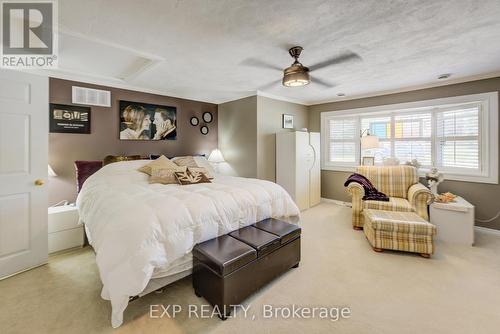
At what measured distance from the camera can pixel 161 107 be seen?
404cm

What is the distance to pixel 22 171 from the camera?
→ 220 cm

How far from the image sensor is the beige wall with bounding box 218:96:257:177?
4.29 meters

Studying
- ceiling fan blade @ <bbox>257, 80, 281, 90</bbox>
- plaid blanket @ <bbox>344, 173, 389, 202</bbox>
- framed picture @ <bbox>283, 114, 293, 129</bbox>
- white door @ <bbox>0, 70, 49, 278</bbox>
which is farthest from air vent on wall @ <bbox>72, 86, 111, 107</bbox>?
plaid blanket @ <bbox>344, 173, 389, 202</bbox>

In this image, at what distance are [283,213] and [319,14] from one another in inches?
79.4

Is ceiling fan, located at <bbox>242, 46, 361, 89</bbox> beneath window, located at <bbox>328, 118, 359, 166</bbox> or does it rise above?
above

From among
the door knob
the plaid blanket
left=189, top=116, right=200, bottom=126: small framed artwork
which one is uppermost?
left=189, top=116, right=200, bottom=126: small framed artwork

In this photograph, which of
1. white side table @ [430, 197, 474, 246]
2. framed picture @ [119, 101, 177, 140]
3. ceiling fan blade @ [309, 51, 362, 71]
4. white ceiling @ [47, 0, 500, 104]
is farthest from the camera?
framed picture @ [119, 101, 177, 140]

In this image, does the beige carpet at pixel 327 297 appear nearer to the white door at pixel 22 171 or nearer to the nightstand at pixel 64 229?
the nightstand at pixel 64 229

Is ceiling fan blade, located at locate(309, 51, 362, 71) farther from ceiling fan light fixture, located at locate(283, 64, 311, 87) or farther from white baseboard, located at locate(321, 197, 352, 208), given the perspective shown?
white baseboard, located at locate(321, 197, 352, 208)

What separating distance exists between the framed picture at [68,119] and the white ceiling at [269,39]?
1.57ft

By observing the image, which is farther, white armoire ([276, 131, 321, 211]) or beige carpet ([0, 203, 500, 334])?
white armoire ([276, 131, 321, 211])

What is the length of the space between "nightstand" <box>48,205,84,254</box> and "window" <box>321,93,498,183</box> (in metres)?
4.77

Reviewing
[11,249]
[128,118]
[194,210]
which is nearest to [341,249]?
[194,210]

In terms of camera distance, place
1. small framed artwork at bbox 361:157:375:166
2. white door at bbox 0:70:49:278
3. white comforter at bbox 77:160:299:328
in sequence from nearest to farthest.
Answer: white comforter at bbox 77:160:299:328 < white door at bbox 0:70:49:278 < small framed artwork at bbox 361:157:375:166
